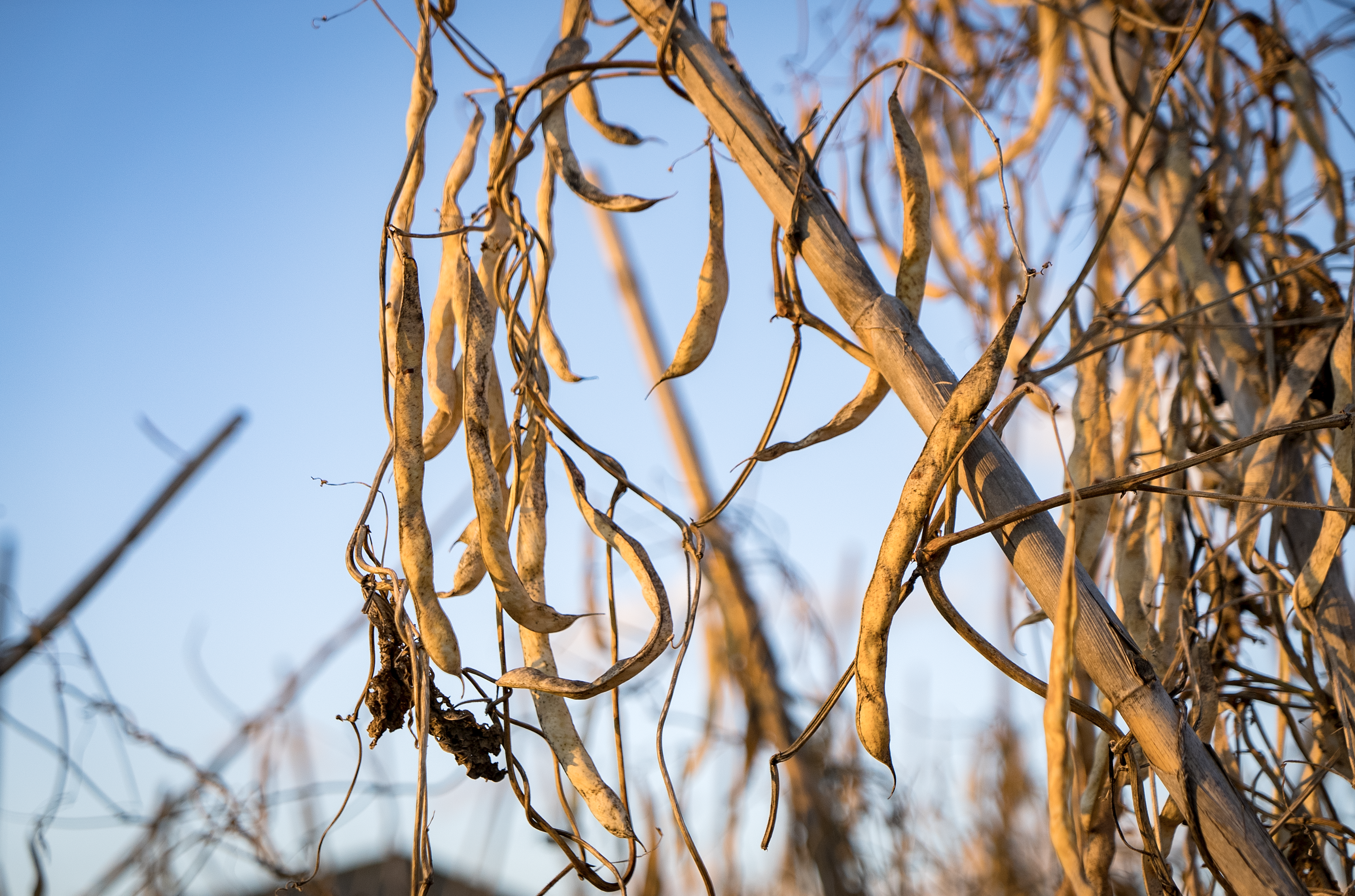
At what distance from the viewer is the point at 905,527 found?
23.6 inches

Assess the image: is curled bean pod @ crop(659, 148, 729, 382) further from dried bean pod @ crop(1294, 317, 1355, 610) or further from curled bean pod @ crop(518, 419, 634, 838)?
dried bean pod @ crop(1294, 317, 1355, 610)

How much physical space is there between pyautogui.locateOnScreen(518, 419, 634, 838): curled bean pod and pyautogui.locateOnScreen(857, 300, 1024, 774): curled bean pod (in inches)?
7.1

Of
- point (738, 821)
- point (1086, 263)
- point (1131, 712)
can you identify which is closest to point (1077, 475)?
point (1086, 263)

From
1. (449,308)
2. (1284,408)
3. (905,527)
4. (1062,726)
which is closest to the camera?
(1062,726)

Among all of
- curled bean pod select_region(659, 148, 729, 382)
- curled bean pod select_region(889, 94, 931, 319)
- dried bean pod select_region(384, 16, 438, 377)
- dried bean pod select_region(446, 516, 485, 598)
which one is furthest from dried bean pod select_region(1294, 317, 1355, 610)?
dried bean pod select_region(384, 16, 438, 377)

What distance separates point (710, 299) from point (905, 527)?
29cm

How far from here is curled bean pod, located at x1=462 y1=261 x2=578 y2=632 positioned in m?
0.66

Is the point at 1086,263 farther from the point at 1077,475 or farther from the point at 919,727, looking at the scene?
the point at 919,727

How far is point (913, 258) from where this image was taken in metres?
0.74

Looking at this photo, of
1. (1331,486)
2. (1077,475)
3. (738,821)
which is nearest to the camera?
(1331,486)

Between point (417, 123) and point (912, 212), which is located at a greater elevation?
point (417, 123)

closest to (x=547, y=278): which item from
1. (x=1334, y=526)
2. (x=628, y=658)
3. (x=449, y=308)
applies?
(x=449, y=308)

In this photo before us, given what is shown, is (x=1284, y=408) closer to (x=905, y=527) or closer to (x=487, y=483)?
(x=905, y=527)

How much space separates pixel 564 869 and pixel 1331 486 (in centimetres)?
71
